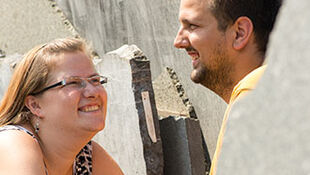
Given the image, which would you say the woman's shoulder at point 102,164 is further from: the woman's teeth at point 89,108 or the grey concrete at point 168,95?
the grey concrete at point 168,95

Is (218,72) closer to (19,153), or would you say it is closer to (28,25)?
(19,153)

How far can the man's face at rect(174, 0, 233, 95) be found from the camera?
1.96 meters

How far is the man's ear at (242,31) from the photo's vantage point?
6.30 feet

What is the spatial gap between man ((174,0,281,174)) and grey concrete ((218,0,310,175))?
1.55 metres

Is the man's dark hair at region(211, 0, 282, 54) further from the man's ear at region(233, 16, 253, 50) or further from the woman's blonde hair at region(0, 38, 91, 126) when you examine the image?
the woman's blonde hair at region(0, 38, 91, 126)

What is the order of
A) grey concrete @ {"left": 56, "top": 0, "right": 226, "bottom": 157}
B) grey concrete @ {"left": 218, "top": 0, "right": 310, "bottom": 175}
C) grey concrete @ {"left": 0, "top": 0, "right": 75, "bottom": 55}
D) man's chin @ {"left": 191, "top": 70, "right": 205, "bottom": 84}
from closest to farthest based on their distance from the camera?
grey concrete @ {"left": 218, "top": 0, "right": 310, "bottom": 175} < man's chin @ {"left": 191, "top": 70, "right": 205, "bottom": 84} < grey concrete @ {"left": 56, "top": 0, "right": 226, "bottom": 157} < grey concrete @ {"left": 0, "top": 0, "right": 75, "bottom": 55}

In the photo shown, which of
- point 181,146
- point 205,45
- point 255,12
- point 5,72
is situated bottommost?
point 181,146

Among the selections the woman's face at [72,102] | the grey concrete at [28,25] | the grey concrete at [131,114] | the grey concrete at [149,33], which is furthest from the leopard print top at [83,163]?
the grey concrete at [28,25]

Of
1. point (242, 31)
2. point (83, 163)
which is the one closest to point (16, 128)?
point (83, 163)

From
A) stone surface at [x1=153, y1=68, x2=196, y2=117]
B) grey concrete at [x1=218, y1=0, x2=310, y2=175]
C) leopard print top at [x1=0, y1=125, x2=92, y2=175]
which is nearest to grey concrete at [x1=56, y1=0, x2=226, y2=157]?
stone surface at [x1=153, y1=68, x2=196, y2=117]

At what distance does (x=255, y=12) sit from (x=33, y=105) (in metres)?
1.22

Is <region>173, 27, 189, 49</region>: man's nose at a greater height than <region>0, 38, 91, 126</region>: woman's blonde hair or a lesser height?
greater

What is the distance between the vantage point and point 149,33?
15.7 ft

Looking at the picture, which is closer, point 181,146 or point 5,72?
point 181,146
